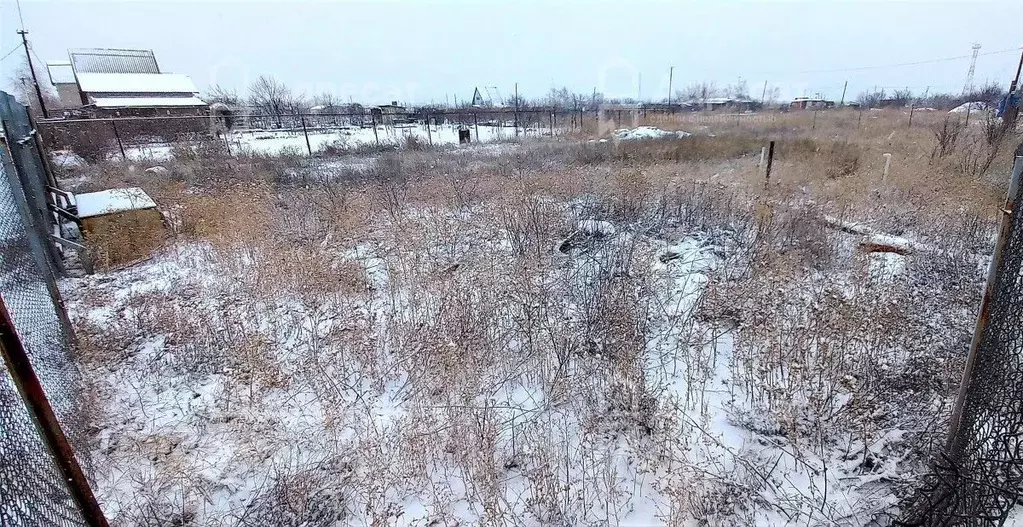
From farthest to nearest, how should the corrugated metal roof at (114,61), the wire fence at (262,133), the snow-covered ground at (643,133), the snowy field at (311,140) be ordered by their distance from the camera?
the corrugated metal roof at (114,61)
the snow-covered ground at (643,133)
the snowy field at (311,140)
the wire fence at (262,133)

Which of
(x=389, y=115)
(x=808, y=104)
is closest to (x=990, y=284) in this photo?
(x=389, y=115)

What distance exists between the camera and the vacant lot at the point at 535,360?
2572 mm

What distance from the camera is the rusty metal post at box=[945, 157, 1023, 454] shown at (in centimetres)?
177

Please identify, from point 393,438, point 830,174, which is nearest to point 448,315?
point 393,438

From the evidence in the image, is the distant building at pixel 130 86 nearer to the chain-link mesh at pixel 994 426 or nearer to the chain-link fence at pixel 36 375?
the chain-link fence at pixel 36 375

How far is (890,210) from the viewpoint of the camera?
6.89 m

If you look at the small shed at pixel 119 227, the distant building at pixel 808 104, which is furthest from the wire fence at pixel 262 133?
the distant building at pixel 808 104

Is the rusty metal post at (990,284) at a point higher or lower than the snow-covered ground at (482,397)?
higher

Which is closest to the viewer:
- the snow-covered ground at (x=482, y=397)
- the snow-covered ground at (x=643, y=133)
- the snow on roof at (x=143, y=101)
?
the snow-covered ground at (x=482, y=397)

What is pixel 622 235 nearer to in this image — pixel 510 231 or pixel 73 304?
pixel 510 231

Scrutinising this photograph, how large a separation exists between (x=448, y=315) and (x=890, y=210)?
23.0 ft

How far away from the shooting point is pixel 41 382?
2.77 metres

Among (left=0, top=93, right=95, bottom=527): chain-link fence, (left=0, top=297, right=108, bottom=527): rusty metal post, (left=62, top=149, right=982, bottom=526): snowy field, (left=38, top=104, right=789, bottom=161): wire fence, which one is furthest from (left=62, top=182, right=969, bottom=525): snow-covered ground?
(left=38, top=104, right=789, bottom=161): wire fence

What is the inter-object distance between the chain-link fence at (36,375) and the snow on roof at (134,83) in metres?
29.8
